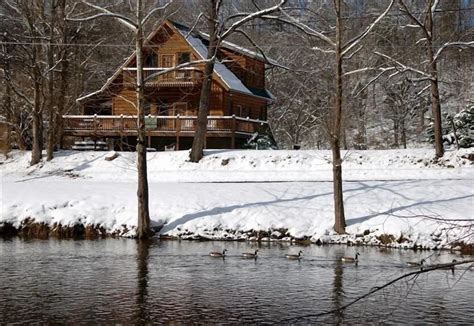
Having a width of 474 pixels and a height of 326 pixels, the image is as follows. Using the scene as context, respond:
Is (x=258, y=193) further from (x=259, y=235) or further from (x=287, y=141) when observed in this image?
(x=287, y=141)

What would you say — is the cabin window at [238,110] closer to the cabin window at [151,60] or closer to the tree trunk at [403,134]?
Result: the cabin window at [151,60]

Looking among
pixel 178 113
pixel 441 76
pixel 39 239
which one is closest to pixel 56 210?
pixel 39 239

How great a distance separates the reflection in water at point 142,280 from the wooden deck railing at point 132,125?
775 inches

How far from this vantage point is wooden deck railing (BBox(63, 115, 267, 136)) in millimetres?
43188

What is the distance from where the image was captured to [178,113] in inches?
1847

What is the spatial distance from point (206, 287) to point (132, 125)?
28835mm

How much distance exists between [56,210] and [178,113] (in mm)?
20855

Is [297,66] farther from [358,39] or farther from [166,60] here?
[358,39]

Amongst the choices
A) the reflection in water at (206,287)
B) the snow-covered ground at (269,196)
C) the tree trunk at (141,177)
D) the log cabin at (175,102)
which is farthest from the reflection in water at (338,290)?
the log cabin at (175,102)

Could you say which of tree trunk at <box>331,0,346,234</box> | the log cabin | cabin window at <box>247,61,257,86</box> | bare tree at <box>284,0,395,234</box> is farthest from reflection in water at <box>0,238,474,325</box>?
cabin window at <box>247,61,257,86</box>

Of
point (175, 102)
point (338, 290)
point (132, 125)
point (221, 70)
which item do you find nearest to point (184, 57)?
point (221, 70)

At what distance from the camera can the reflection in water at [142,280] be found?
13594 mm

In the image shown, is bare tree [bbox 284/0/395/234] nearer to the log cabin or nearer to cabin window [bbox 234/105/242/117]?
the log cabin

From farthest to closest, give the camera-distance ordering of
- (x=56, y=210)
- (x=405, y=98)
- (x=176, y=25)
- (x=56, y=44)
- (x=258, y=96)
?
(x=405, y=98), (x=258, y=96), (x=176, y=25), (x=56, y=44), (x=56, y=210)
